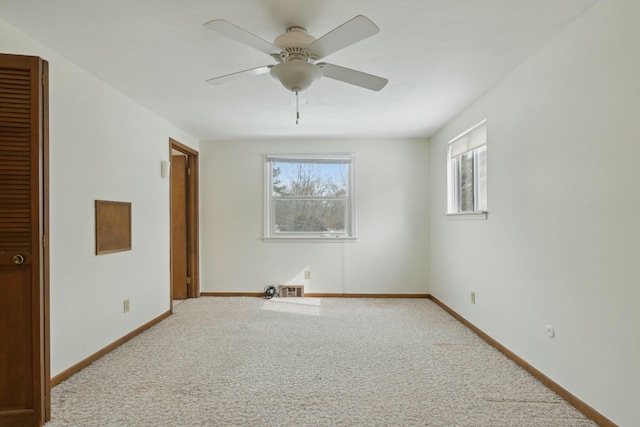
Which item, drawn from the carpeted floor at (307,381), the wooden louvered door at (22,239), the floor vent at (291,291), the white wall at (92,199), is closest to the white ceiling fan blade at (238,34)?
the wooden louvered door at (22,239)

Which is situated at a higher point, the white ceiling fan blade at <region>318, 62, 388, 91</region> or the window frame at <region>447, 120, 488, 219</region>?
the white ceiling fan blade at <region>318, 62, 388, 91</region>

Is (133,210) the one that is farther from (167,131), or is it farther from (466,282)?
(466,282)

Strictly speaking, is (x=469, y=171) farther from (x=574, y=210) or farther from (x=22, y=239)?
(x=22, y=239)

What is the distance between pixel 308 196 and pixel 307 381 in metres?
3.04

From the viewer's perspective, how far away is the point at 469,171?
381cm

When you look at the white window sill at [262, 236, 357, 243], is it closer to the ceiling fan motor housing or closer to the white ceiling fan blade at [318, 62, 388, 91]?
the white ceiling fan blade at [318, 62, 388, 91]

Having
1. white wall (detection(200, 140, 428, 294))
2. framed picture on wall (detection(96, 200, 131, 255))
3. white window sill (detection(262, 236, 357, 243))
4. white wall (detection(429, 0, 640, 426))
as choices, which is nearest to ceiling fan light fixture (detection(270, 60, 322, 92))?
white wall (detection(429, 0, 640, 426))

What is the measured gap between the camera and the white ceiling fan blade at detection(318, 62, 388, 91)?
6.79 feet

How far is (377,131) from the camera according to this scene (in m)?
4.58

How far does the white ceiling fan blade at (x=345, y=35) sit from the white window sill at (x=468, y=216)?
7.00ft

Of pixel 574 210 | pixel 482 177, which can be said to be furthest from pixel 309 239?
pixel 574 210

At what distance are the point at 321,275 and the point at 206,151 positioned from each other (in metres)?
2.45

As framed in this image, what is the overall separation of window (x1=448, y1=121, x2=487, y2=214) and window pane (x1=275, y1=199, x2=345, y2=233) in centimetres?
157

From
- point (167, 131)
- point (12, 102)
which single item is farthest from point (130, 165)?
point (12, 102)
